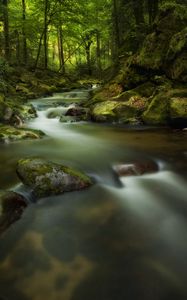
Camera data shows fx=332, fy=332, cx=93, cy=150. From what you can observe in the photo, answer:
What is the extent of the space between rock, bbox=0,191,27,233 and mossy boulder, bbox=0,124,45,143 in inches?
169

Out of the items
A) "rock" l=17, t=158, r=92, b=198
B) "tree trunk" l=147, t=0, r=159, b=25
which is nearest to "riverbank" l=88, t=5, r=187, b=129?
"tree trunk" l=147, t=0, r=159, b=25

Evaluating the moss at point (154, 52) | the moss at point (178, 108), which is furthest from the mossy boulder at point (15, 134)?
the moss at point (154, 52)

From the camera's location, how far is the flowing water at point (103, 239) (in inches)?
130

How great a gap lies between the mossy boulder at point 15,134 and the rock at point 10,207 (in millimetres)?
4296

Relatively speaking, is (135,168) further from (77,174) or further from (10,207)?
(10,207)

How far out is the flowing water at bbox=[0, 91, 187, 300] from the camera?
3.31m

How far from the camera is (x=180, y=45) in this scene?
12180 millimetres

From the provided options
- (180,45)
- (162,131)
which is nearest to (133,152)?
(162,131)

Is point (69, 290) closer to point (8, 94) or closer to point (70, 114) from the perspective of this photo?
point (70, 114)

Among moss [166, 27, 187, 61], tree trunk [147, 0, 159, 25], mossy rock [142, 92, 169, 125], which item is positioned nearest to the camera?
mossy rock [142, 92, 169, 125]

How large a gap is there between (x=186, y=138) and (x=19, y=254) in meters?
6.41

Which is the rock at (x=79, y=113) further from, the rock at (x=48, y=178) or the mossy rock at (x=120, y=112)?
the rock at (x=48, y=178)

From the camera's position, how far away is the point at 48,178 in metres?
5.25

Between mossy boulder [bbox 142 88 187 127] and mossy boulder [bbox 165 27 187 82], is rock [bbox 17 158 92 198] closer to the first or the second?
mossy boulder [bbox 142 88 187 127]
